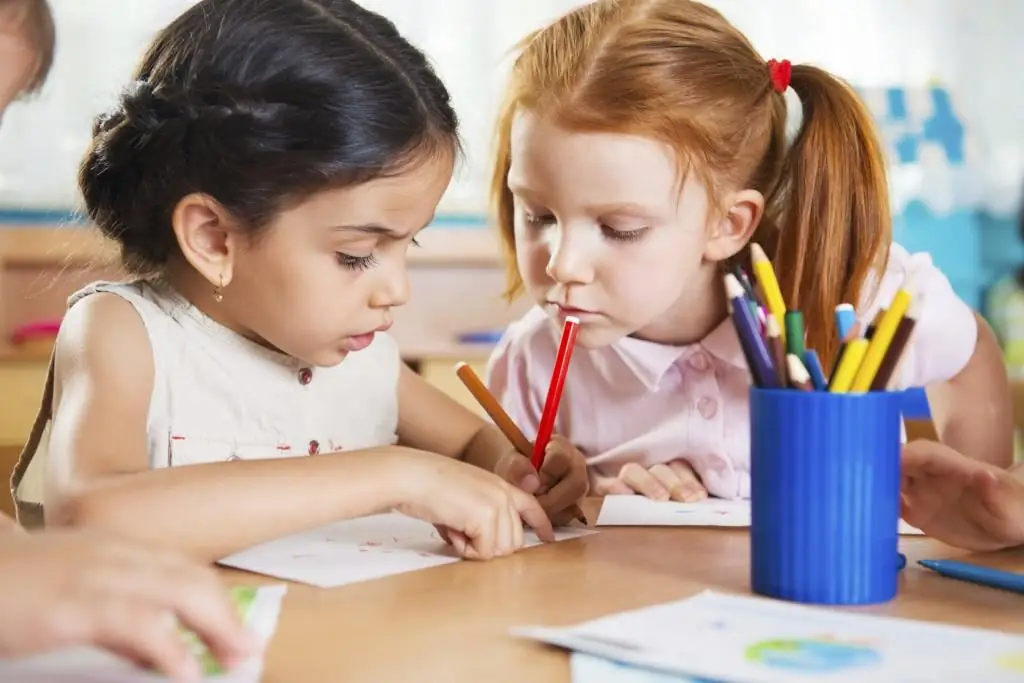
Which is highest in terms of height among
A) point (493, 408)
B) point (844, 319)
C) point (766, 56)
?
point (766, 56)

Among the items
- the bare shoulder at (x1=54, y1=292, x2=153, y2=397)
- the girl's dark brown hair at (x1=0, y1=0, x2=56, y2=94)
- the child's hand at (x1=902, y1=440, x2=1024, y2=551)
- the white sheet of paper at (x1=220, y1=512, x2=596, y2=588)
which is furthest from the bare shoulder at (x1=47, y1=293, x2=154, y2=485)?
the child's hand at (x1=902, y1=440, x2=1024, y2=551)

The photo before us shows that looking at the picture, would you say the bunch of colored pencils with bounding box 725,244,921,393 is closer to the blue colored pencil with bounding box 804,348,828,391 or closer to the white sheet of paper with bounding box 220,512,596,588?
the blue colored pencil with bounding box 804,348,828,391

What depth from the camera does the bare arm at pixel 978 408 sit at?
1441 millimetres

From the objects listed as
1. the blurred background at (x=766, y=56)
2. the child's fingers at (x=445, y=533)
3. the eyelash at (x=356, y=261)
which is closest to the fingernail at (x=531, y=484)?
the child's fingers at (x=445, y=533)

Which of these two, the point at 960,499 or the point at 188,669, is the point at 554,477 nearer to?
the point at 960,499

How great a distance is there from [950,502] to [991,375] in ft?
1.83

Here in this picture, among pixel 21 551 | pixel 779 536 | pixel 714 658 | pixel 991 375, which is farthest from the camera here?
pixel 991 375

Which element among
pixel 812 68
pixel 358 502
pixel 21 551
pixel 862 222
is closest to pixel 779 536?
pixel 358 502

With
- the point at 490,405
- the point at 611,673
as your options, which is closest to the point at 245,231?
the point at 490,405

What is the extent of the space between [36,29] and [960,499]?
70 centimetres

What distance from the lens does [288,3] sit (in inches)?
43.3

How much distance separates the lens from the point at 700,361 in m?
1.35

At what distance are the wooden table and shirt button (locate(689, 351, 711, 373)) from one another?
0.37 m

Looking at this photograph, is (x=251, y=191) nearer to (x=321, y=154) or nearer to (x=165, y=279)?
(x=321, y=154)
